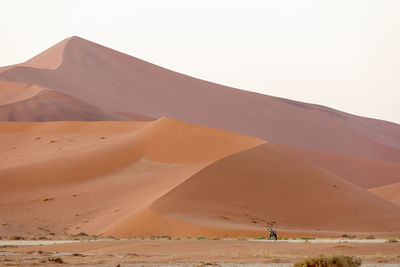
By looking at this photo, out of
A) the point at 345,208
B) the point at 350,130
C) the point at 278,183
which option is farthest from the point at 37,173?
the point at 350,130

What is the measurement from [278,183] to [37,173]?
13264 mm

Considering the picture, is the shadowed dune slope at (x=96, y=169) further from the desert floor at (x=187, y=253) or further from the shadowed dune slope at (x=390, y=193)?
the shadowed dune slope at (x=390, y=193)

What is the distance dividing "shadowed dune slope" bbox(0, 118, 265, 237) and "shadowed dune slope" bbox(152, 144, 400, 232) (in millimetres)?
1183

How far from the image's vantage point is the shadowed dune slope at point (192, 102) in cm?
7788

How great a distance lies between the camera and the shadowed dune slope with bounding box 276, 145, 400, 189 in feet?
224

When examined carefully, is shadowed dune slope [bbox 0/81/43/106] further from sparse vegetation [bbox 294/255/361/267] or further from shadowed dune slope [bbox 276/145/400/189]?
sparse vegetation [bbox 294/255/361/267]

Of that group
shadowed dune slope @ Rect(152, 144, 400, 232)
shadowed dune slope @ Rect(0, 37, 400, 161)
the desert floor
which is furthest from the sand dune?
shadowed dune slope @ Rect(0, 37, 400, 161)

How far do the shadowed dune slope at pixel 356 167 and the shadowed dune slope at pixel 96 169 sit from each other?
28001mm

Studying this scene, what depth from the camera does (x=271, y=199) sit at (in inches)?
1258

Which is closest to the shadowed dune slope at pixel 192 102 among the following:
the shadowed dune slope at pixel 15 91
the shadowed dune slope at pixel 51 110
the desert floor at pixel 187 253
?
the shadowed dune slope at pixel 15 91

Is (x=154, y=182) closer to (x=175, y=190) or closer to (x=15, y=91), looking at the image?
(x=175, y=190)

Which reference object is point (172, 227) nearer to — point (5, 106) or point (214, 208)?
point (214, 208)

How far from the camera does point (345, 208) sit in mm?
32500

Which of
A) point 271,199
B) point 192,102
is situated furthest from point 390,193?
point 192,102
